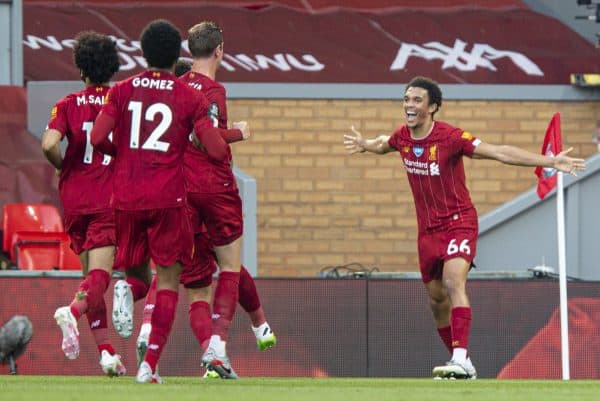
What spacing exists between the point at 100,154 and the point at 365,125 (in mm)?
8924

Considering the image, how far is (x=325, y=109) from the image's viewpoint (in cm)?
1994

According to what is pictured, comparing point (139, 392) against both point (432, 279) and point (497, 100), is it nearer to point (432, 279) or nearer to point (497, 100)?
point (432, 279)

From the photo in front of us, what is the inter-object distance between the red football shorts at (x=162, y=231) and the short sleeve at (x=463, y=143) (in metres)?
2.63

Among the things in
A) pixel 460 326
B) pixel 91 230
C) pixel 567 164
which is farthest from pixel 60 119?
pixel 567 164

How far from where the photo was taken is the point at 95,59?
36.9 ft

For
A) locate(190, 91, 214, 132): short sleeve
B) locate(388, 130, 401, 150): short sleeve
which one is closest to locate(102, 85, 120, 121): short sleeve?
locate(190, 91, 214, 132): short sleeve

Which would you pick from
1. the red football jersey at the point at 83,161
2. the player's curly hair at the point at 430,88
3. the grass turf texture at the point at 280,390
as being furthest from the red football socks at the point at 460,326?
the red football jersey at the point at 83,161

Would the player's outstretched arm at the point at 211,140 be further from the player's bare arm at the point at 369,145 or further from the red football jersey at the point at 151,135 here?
the player's bare arm at the point at 369,145

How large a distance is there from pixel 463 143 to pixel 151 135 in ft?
9.42

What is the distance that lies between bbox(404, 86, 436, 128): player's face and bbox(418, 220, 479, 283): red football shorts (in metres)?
0.79

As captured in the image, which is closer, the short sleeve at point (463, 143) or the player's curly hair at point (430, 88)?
the short sleeve at point (463, 143)

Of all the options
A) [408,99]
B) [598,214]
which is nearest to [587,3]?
[598,214]

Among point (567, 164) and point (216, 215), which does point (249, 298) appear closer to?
point (216, 215)

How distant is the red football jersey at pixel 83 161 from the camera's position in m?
11.1
